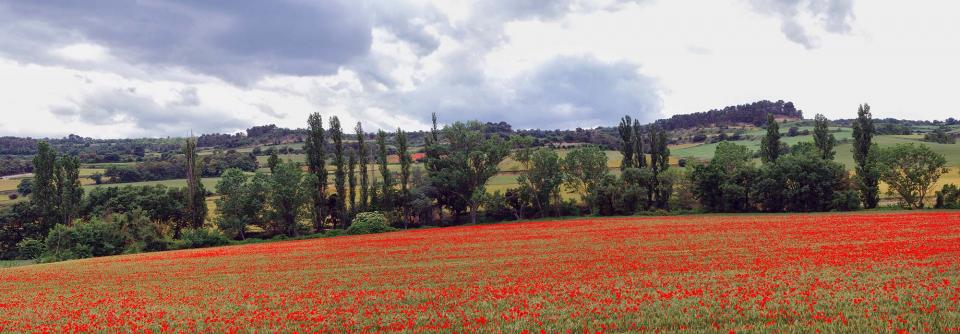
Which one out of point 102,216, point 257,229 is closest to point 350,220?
point 257,229

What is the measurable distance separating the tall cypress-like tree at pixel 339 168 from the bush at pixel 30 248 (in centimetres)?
3697

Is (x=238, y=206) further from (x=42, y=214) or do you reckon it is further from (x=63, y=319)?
(x=63, y=319)

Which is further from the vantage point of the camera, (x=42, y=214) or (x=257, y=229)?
(x=257, y=229)

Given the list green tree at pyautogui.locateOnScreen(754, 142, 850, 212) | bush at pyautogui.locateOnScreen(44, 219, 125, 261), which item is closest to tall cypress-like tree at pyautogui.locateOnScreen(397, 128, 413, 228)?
bush at pyautogui.locateOnScreen(44, 219, 125, 261)

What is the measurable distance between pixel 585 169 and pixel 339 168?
40.3m

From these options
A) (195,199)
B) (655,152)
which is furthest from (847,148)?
(195,199)

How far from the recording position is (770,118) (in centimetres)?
9288

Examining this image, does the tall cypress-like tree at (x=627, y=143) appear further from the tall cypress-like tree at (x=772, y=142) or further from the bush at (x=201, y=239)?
the bush at (x=201, y=239)

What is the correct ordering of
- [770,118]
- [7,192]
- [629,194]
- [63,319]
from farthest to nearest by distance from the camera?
[7,192]
[770,118]
[629,194]
[63,319]

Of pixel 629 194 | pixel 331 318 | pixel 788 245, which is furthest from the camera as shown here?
pixel 629 194

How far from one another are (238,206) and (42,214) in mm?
26954

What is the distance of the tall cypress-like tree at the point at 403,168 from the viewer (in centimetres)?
8438

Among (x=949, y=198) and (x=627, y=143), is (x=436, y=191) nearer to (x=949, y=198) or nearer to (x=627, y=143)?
(x=627, y=143)

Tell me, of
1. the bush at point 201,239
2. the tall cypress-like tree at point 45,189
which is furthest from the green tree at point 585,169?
the tall cypress-like tree at point 45,189
